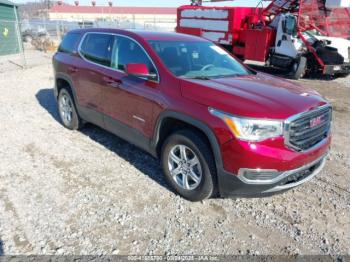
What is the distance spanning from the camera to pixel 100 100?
467 centimetres

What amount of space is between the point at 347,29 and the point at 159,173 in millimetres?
11649

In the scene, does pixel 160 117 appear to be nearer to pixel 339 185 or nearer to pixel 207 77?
pixel 207 77

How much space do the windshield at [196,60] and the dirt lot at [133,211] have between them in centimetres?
142

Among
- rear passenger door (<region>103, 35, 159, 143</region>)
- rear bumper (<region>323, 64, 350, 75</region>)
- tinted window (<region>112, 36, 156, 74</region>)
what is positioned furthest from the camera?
rear bumper (<region>323, 64, 350, 75</region>)

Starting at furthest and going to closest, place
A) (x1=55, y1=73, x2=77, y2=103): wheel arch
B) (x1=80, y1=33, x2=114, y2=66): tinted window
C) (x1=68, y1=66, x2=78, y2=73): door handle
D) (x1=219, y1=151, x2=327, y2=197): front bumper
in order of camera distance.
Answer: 1. (x1=55, y1=73, x2=77, y2=103): wheel arch
2. (x1=68, y1=66, x2=78, y2=73): door handle
3. (x1=80, y1=33, x2=114, y2=66): tinted window
4. (x1=219, y1=151, x2=327, y2=197): front bumper

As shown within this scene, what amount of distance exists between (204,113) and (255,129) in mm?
523

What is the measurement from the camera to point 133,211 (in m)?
3.39

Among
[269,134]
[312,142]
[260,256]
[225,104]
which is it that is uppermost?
[225,104]

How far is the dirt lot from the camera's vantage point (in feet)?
9.58

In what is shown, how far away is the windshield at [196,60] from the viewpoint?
12.5 ft

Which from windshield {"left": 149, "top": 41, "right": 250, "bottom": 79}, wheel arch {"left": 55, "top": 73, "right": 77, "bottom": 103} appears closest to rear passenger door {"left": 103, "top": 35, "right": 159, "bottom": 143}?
windshield {"left": 149, "top": 41, "right": 250, "bottom": 79}

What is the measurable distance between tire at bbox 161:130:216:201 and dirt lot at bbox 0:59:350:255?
171 mm

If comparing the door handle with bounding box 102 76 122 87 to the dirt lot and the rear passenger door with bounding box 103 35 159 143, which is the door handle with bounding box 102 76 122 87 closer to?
the rear passenger door with bounding box 103 35 159 143

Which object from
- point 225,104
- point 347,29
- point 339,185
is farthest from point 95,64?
point 347,29
